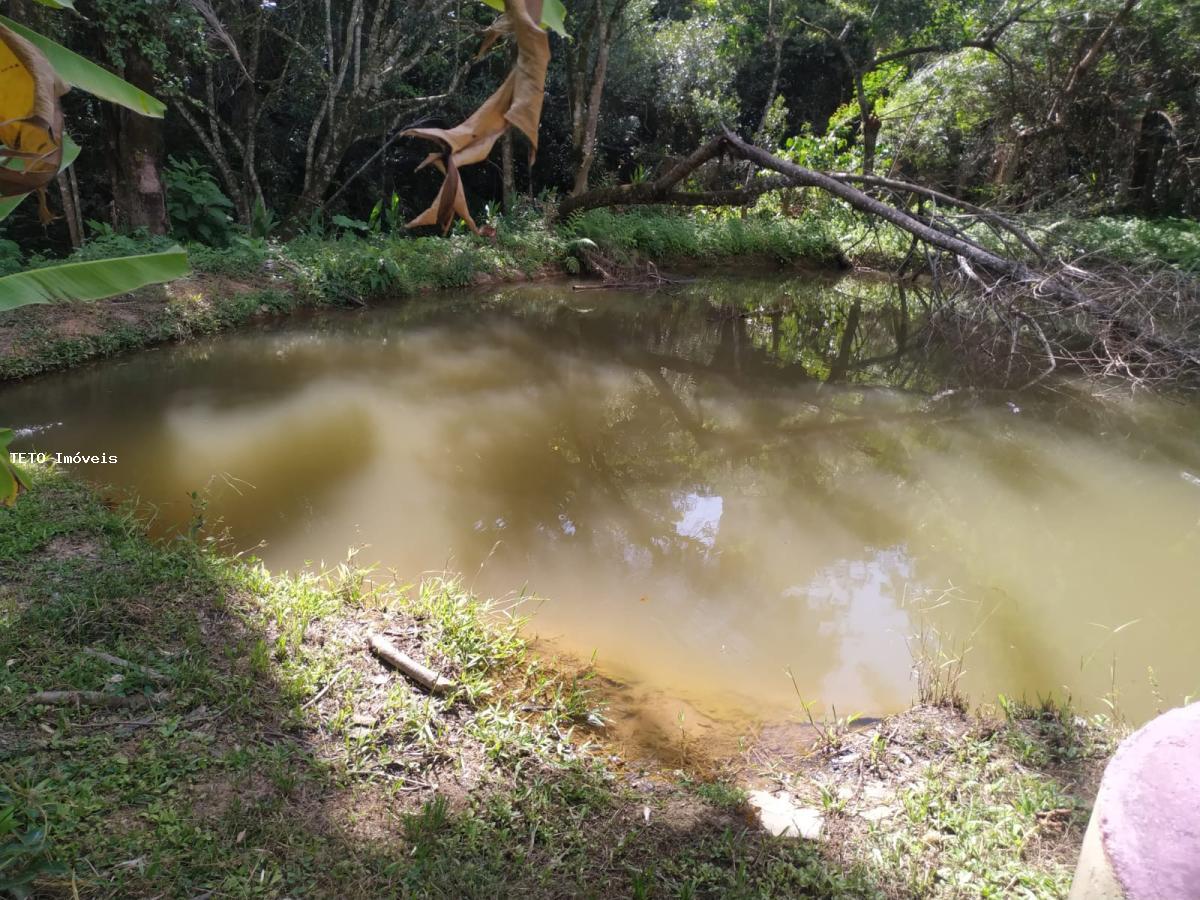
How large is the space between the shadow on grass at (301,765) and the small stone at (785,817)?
9 centimetres

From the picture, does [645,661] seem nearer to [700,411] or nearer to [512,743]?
[512,743]

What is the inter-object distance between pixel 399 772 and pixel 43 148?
1.85 meters

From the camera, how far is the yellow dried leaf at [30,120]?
1.20 metres

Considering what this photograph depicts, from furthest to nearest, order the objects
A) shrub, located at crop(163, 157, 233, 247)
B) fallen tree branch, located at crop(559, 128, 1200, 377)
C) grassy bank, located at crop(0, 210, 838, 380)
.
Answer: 1. shrub, located at crop(163, 157, 233, 247)
2. grassy bank, located at crop(0, 210, 838, 380)
3. fallen tree branch, located at crop(559, 128, 1200, 377)

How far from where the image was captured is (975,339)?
7973mm

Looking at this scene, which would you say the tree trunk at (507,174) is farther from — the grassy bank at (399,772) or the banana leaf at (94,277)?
the banana leaf at (94,277)

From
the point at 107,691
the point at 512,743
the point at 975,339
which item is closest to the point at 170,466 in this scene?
the point at 107,691

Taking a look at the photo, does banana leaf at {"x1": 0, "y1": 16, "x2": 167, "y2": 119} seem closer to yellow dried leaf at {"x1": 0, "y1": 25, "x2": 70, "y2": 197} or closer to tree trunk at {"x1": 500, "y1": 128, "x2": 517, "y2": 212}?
yellow dried leaf at {"x1": 0, "y1": 25, "x2": 70, "y2": 197}

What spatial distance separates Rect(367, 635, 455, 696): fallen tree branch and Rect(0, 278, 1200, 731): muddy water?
73 cm

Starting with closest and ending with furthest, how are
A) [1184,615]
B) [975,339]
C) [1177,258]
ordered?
1. [1184,615]
2. [975,339]
3. [1177,258]

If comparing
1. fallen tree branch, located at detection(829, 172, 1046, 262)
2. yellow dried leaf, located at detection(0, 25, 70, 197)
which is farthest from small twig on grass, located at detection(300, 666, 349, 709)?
fallen tree branch, located at detection(829, 172, 1046, 262)

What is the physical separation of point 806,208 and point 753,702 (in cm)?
1242

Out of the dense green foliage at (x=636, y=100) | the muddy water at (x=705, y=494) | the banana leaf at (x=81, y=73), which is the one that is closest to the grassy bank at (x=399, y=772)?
the muddy water at (x=705, y=494)

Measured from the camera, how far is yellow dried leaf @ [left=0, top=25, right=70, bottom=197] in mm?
1201
